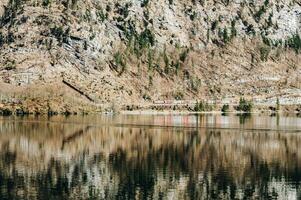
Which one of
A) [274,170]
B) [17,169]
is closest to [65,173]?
[17,169]

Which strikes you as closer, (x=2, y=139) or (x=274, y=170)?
(x=274, y=170)

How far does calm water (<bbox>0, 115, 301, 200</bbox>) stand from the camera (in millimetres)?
73375

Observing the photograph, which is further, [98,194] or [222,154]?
[222,154]

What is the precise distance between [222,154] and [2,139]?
4496 cm

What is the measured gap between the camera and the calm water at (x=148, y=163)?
241 feet

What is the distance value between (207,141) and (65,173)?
1917 inches

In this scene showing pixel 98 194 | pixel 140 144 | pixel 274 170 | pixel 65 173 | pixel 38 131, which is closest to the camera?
pixel 98 194

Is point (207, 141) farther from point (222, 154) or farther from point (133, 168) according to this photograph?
point (133, 168)

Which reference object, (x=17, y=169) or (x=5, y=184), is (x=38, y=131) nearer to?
(x=17, y=169)

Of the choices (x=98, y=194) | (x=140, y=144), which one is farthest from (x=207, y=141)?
(x=98, y=194)

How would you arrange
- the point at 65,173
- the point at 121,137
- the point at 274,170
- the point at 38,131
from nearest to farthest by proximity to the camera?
the point at 65,173 → the point at 274,170 → the point at 121,137 → the point at 38,131

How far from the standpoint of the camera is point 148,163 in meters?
95.6

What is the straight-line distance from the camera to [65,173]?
279 feet

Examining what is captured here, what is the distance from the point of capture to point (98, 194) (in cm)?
7112
